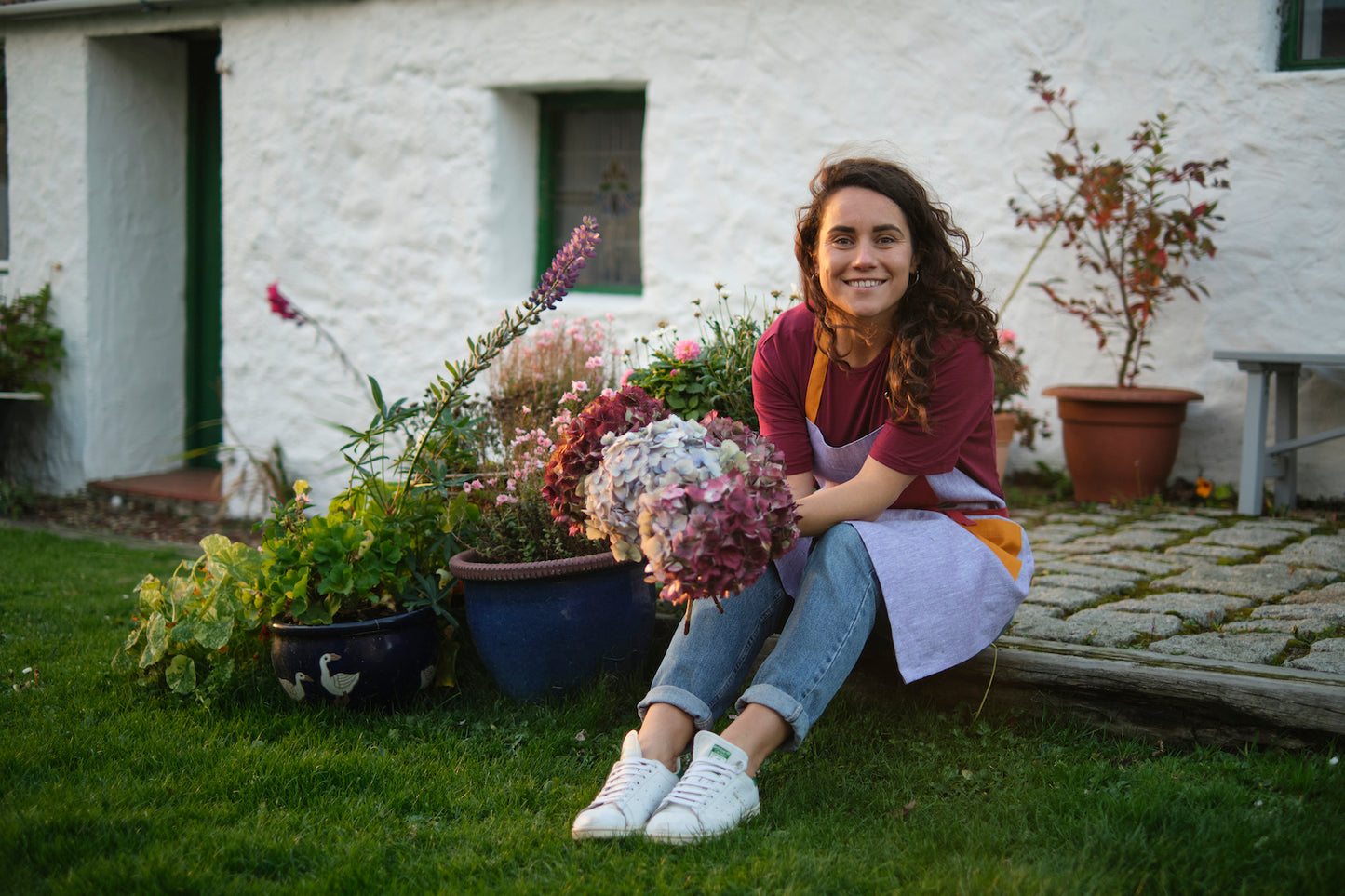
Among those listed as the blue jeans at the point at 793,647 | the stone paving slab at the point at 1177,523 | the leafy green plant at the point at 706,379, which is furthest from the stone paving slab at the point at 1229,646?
the stone paving slab at the point at 1177,523

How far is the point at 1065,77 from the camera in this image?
507cm

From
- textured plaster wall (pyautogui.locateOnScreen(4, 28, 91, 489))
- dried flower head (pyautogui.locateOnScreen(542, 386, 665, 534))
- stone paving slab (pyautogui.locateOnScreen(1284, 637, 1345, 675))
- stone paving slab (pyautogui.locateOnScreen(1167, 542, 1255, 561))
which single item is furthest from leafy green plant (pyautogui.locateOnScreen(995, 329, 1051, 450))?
textured plaster wall (pyautogui.locateOnScreen(4, 28, 91, 489))

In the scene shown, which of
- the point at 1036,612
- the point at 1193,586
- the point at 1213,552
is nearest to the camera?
the point at 1036,612

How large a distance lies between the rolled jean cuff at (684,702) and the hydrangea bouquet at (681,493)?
10.3 inches

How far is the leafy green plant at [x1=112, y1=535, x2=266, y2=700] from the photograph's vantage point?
2.84m

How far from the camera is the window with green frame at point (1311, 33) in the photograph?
15.7 ft

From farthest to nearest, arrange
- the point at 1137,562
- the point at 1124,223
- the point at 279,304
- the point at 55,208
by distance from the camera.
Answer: the point at 55,208, the point at 279,304, the point at 1124,223, the point at 1137,562

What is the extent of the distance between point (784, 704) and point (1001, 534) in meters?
0.68

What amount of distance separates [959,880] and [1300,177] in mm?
4194

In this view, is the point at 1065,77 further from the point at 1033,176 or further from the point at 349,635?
the point at 349,635

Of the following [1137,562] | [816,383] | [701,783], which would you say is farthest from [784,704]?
[1137,562]

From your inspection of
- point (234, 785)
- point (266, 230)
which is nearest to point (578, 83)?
point (266, 230)

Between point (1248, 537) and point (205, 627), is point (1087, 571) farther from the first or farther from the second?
point (205, 627)

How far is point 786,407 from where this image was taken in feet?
8.43
